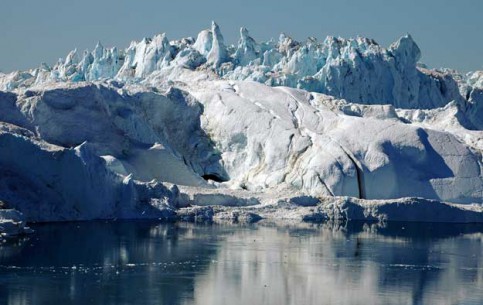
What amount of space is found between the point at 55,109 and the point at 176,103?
16.8 feet

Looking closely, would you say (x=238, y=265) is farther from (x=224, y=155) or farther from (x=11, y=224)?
(x=224, y=155)

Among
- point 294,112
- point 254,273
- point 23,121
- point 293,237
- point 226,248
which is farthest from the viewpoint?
point 294,112

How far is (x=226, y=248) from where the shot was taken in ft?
82.3

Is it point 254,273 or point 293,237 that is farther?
point 293,237

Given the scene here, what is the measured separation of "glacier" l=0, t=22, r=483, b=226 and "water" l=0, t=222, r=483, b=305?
53.7 inches

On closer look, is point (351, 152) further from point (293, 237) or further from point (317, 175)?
point (293, 237)

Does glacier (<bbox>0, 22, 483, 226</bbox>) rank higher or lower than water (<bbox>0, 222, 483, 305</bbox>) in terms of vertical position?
higher

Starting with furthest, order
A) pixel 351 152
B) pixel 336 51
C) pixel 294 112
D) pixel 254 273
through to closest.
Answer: pixel 336 51
pixel 294 112
pixel 351 152
pixel 254 273

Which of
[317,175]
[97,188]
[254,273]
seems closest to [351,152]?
[317,175]

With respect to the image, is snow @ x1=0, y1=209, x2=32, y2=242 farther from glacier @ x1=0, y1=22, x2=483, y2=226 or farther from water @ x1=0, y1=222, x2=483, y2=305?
glacier @ x1=0, y1=22, x2=483, y2=226

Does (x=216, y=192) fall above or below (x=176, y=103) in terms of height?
below

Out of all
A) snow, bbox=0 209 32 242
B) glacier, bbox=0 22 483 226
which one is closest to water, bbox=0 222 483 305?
snow, bbox=0 209 32 242

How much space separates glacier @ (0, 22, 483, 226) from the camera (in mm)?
28547

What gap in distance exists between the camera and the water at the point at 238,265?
63.1 feet
